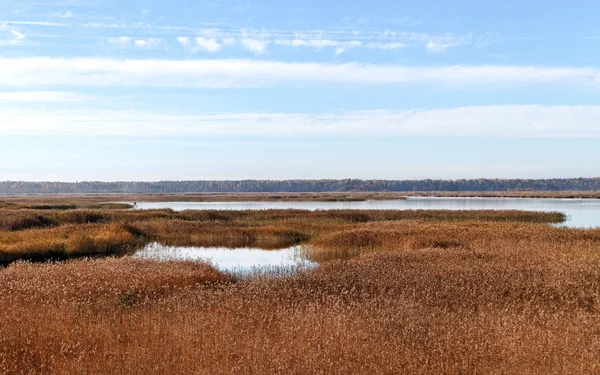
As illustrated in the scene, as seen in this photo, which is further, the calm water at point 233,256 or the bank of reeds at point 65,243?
the bank of reeds at point 65,243

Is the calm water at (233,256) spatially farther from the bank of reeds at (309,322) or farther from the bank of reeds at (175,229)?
the bank of reeds at (309,322)

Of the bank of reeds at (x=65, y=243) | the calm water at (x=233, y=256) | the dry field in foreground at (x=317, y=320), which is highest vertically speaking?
the dry field in foreground at (x=317, y=320)

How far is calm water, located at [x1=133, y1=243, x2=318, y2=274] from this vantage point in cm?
2462

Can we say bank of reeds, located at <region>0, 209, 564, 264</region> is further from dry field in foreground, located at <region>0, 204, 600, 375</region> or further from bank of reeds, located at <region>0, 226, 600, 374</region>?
bank of reeds, located at <region>0, 226, 600, 374</region>

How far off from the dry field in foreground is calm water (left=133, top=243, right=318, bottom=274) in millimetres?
4185

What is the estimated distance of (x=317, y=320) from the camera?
10703 mm

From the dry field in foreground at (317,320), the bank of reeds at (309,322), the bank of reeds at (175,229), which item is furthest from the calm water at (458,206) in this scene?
the bank of reeds at (309,322)

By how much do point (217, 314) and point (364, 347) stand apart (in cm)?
342

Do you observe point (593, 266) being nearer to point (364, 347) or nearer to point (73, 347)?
point (364, 347)

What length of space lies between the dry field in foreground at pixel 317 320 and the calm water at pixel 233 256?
4.18 metres

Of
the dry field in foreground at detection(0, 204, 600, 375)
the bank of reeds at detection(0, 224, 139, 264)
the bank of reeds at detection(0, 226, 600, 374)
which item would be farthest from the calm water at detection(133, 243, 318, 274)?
the bank of reeds at detection(0, 226, 600, 374)

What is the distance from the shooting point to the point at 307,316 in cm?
1103

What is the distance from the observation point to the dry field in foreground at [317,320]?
28.5 feet

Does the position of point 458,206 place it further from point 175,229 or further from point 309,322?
point 309,322
